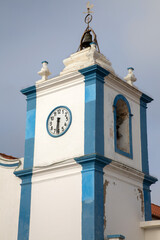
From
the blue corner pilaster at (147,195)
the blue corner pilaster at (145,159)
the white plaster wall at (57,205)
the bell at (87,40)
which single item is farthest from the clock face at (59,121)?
the blue corner pilaster at (147,195)

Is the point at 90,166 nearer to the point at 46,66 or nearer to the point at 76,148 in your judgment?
the point at 76,148

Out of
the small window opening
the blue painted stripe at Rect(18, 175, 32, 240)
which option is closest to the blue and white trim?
the small window opening

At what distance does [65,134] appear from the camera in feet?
43.9

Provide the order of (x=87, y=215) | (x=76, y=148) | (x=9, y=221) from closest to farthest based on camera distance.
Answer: (x=87, y=215)
(x=76, y=148)
(x=9, y=221)

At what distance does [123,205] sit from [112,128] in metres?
2.16

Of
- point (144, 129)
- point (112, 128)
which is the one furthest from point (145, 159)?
point (112, 128)

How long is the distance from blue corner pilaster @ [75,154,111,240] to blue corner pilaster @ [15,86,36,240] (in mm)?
2027

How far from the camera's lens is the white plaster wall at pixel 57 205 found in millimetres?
12141

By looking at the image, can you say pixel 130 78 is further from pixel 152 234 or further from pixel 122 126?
pixel 152 234

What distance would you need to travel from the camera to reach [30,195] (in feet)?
44.1

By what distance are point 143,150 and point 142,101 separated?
1.65 meters

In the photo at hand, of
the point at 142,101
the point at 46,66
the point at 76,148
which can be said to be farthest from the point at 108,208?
the point at 46,66

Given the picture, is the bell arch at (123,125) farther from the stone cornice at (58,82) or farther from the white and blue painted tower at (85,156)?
the stone cornice at (58,82)

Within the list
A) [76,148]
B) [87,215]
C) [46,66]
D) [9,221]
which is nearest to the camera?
[87,215]
